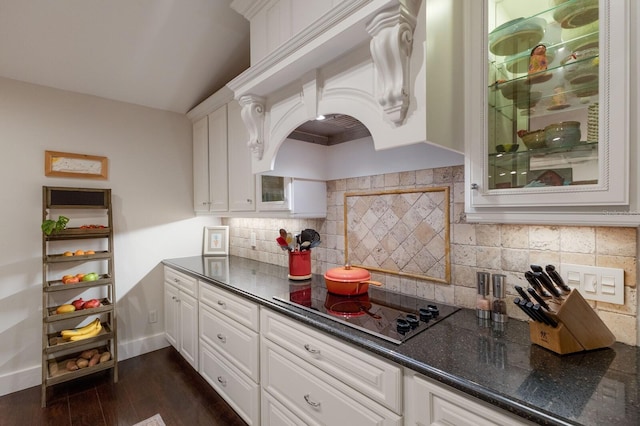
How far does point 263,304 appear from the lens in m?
1.64

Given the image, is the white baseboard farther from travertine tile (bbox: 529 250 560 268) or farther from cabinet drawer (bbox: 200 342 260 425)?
travertine tile (bbox: 529 250 560 268)

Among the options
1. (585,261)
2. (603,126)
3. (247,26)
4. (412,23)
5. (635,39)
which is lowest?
(585,261)

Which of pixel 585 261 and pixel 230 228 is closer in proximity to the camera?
pixel 585 261

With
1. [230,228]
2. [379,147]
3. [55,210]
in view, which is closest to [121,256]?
[55,210]

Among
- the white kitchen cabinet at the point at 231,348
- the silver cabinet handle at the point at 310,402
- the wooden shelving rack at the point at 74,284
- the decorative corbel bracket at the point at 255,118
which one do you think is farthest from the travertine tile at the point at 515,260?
the wooden shelving rack at the point at 74,284

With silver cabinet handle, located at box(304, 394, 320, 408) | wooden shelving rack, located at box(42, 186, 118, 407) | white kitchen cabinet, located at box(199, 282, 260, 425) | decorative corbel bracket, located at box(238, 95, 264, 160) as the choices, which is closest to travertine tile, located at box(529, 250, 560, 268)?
silver cabinet handle, located at box(304, 394, 320, 408)

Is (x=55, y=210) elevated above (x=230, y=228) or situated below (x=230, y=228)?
above

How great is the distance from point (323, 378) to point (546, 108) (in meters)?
1.36

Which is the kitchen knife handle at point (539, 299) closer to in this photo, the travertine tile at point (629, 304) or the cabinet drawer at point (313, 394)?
the travertine tile at point (629, 304)

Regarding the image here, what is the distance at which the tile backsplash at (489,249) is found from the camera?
3.51 feet

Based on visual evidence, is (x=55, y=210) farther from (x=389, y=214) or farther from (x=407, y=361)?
(x=407, y=361)

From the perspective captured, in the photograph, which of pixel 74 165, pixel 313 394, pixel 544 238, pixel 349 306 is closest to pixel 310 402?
pixel 313 394

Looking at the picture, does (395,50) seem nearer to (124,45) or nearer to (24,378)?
(124,45)

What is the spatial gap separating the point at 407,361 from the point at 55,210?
112 inches
